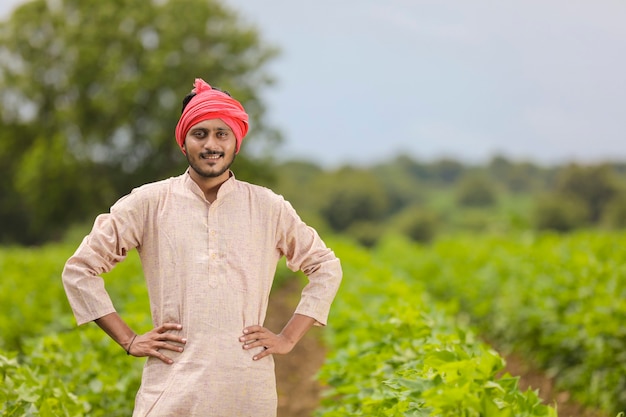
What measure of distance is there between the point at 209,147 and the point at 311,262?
719 millimetres

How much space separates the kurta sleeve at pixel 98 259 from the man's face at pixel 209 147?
1.09 ft

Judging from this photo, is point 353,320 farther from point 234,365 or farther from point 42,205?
point 42,205

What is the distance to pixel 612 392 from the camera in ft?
25.2

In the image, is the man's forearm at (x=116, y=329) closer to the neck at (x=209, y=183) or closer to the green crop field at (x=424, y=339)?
the neck at (x=209, y=183)

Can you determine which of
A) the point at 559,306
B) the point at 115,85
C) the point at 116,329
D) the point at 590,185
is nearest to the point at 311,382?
the point at 559,306

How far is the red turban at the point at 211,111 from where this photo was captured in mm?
3607

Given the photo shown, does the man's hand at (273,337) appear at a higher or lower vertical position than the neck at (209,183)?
lower

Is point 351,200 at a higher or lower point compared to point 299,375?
lower

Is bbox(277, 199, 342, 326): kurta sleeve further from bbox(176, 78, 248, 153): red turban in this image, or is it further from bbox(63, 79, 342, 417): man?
bbox(176, 78, 248, 153): red turban

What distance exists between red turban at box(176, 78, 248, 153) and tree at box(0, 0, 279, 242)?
2885cm

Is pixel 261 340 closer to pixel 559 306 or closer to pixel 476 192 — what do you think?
pixel 559 306

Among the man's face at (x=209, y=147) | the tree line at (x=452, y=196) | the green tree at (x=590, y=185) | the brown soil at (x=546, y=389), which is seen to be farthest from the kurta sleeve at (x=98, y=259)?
the green tree at (x=590, y=185)

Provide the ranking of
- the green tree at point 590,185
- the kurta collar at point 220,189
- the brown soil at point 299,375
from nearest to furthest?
the kurta collar at point 220,189
the brown soil at point 299,375
the green tree at point 590,185

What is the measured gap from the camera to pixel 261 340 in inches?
142
